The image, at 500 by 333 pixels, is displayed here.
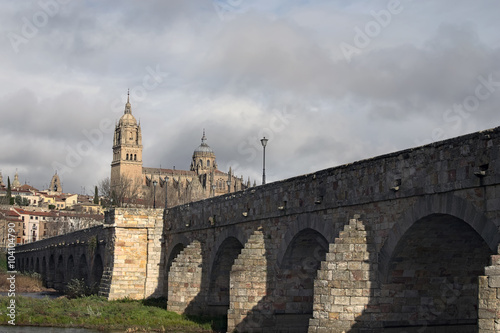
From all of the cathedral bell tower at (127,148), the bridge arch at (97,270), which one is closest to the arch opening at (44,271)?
the bridge arch at (97,270)

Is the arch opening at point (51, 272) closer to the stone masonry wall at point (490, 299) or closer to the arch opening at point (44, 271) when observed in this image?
the arch opening at point (44, 271)

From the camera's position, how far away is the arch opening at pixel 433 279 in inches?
696

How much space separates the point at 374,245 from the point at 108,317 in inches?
592

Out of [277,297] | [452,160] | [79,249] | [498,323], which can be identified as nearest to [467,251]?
[452,160]

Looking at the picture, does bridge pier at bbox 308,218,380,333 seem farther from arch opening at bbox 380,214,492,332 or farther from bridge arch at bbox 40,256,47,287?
bridge arch at bbox 40,256,47,287

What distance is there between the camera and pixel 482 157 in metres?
15.2

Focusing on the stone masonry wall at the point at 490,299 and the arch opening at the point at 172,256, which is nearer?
the stone masonry wall at the point at 490,299

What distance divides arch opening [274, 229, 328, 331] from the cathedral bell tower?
16618 centimetres

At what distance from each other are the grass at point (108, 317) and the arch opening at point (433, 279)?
1037 cm

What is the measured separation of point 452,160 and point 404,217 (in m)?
2.05

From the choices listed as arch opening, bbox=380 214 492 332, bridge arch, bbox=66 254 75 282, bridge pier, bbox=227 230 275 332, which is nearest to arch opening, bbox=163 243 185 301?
bridge pier, bbox=227 230 275 332

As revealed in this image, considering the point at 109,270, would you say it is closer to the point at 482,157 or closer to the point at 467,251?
the point at 467,251

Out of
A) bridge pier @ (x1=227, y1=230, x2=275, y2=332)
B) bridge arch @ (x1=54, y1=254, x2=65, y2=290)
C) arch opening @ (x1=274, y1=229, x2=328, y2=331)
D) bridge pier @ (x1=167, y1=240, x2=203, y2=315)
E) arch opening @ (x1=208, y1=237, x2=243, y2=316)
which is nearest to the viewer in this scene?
arch opening @ (x1=274, y1=229, x2=328, y2=331)

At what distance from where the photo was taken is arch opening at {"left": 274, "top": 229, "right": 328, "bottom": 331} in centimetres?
2369
